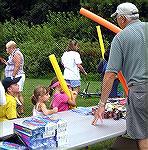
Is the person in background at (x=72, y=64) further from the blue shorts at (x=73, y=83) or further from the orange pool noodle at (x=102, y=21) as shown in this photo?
the orange pool noodle at (x=102, y=21)

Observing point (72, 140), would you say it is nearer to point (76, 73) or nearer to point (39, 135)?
point (39, 135)

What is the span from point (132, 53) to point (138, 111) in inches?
17.9

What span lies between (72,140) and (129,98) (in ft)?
1.83

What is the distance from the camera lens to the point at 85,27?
14.0 meters

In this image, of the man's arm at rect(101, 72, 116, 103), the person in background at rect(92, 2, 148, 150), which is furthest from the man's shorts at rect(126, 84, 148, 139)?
the man's arm at rect(101, 72, 116, 103)

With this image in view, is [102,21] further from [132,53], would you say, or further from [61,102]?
[132,53]

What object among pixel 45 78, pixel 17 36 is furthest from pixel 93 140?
pixel 17 36

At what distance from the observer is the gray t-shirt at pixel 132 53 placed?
3656mm

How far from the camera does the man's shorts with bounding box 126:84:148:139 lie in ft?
11.9

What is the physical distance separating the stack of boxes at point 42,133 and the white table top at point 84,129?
9cm

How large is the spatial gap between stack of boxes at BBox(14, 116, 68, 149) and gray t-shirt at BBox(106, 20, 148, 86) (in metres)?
0.67

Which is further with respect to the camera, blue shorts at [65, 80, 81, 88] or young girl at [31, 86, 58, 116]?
blue shorts at [65, 80, 81, 88]

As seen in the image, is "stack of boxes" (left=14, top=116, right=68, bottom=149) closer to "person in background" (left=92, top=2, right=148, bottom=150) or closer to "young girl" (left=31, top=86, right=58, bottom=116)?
"person in background" (left=92, top=2, right=148, bottom=150)

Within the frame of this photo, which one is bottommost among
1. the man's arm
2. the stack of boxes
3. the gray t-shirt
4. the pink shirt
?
the pink shirt
